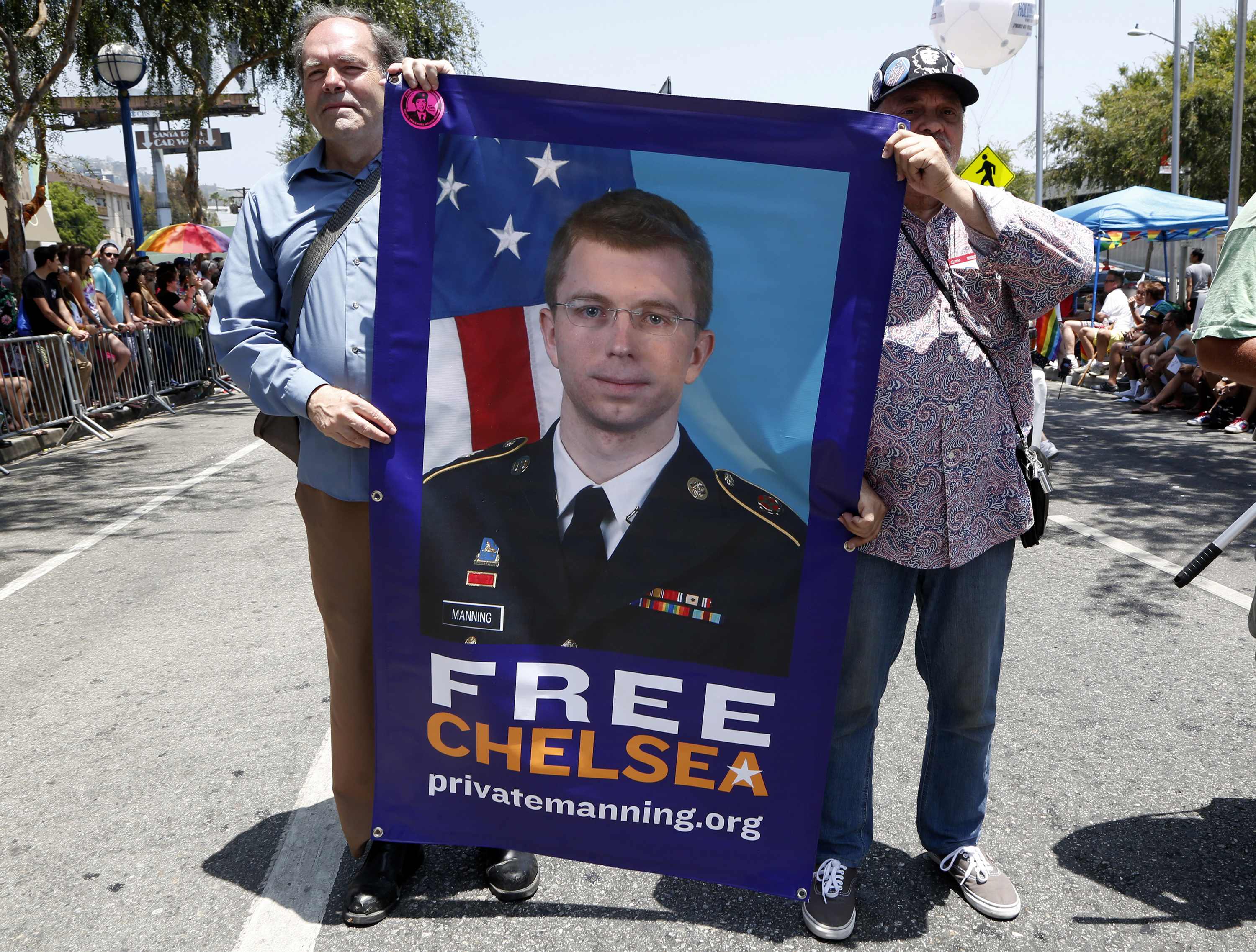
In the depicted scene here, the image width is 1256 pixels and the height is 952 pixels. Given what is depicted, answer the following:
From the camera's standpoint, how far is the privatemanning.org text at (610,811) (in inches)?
101

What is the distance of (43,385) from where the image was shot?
36.5ft

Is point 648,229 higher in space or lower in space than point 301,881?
higher

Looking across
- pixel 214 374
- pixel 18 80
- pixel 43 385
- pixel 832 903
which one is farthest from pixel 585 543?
pixel 214 374

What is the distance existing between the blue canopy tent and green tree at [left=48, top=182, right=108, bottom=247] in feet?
223

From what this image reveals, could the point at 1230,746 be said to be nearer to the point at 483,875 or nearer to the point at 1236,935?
the point at 1236,935

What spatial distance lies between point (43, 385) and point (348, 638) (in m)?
9.99

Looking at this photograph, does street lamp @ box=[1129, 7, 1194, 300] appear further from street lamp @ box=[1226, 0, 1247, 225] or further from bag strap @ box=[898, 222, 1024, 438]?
bag strap @ box=[898, 222, 1024, 438]

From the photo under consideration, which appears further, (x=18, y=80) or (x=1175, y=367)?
(x=1175, y=367)

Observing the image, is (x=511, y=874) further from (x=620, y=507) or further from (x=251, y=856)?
(x=620, y=507)

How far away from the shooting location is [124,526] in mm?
7598

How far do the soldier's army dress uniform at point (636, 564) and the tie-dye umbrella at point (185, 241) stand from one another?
792 inches

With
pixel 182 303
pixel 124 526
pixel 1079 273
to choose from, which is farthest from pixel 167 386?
pixel 1079 273

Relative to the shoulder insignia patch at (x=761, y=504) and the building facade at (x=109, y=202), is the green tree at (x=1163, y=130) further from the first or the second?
the building facade at (x=109, y=202)

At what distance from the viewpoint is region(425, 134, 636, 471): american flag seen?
2387 millimetres
